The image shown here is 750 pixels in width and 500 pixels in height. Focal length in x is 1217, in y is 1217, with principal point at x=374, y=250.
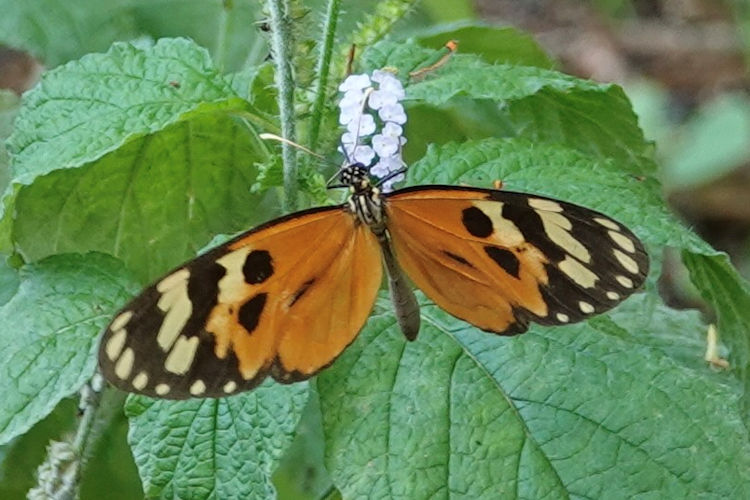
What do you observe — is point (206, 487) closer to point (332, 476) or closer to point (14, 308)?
point (332, 476)

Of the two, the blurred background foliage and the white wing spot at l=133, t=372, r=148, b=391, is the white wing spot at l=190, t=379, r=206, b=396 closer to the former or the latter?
the white wing spot at l=133, t=372, r=148, b=391

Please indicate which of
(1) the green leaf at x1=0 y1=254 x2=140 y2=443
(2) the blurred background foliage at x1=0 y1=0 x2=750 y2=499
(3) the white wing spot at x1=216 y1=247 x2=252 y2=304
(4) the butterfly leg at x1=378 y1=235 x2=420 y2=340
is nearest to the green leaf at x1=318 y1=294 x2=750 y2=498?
(4) the butterfly leg at x1=378 y1=235 x2=420 y2=340

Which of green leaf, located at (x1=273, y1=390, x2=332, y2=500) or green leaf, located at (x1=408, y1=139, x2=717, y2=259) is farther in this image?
green leaf, located at (x1=273, y1=390, x2=332, y2=500)

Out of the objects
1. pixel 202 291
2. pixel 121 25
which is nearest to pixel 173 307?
pixel 202 291

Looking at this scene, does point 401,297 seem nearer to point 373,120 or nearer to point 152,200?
point 373,120

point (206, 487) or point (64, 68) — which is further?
point (64, 68)

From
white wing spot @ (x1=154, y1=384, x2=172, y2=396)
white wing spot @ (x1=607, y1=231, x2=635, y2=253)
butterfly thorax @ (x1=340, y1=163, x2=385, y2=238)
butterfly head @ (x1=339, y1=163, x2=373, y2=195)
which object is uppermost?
butterfly head @ (x1=339, y1=163, x2=373, y2=195)

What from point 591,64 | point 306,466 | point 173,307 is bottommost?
point 173,307

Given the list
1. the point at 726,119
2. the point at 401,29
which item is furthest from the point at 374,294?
the point at 726,119
